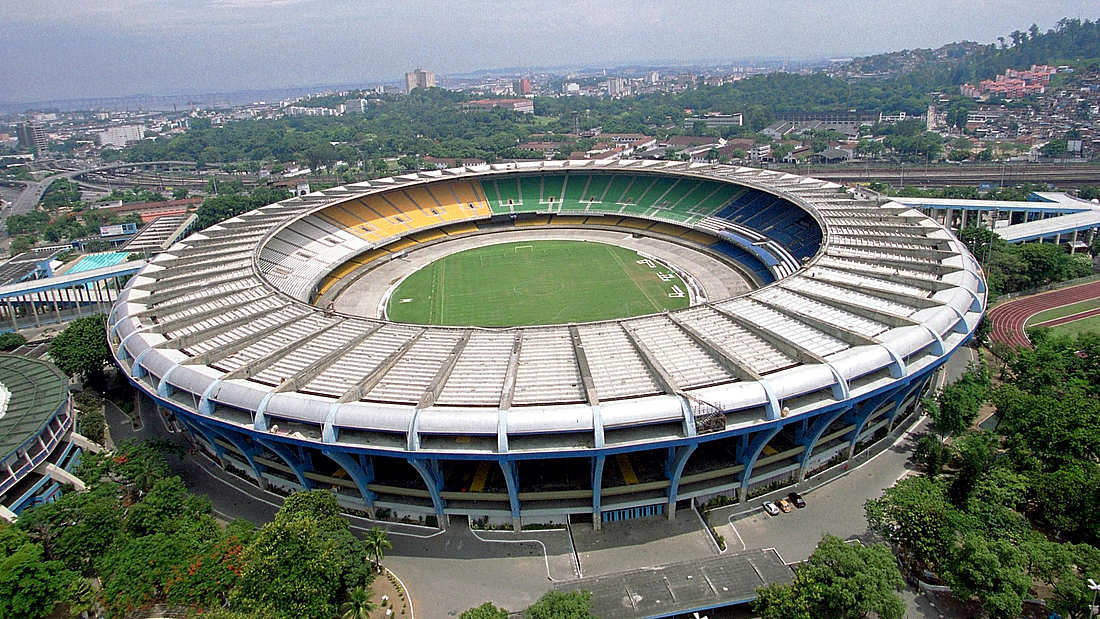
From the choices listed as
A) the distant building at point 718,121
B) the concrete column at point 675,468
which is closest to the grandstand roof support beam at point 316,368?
the concrete column at point 675,468

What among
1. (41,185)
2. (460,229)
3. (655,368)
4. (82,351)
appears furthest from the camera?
(41,185)

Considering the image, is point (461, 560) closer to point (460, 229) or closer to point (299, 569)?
point (299, 569)

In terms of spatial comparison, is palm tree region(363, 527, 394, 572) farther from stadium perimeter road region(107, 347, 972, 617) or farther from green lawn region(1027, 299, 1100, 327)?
green lawn region(1027, 299, 1100, 327)

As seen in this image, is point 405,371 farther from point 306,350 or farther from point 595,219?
point 595,219

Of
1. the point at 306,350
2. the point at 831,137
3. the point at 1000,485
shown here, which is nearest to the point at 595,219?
the point at 306,350

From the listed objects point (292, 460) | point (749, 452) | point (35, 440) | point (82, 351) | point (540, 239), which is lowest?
point (749, 452)

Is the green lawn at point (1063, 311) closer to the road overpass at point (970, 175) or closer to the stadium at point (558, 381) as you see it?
the stadium at point (558, 381)

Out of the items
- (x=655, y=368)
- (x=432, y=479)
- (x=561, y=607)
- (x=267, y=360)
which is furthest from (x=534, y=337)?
(x=561, y=607)
